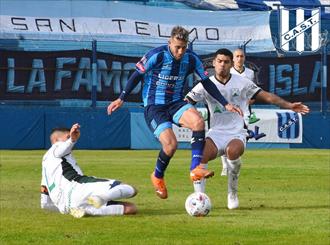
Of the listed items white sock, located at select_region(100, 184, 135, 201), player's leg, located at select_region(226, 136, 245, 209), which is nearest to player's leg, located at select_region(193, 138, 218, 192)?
player's leg, located at select_region(226, 136, 245, 209)

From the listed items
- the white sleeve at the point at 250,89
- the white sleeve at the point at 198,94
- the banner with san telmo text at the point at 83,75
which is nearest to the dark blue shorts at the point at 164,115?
the white sleeve at the point at 198,94

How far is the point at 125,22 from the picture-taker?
4294 centimetres

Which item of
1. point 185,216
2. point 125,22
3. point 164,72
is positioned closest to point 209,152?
point 164,72

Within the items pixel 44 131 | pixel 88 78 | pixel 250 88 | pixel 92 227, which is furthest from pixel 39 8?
pixel 92 227

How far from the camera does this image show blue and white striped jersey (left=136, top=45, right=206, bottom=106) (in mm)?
12367

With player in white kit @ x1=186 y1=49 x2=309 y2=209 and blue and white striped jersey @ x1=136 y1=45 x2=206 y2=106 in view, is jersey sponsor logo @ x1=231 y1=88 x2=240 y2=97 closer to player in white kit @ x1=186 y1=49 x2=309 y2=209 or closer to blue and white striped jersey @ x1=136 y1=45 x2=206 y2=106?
player in white kit @ x1=186 y1=49 x2=309 y2=209

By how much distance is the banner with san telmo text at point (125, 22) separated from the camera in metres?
40.8

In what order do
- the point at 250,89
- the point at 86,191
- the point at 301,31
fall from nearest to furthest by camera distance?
the point at 86,191 → the point at 250,89 → the point at 301,31

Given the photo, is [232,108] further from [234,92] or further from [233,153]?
[234,92]

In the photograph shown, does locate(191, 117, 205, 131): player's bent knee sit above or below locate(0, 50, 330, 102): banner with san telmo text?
above

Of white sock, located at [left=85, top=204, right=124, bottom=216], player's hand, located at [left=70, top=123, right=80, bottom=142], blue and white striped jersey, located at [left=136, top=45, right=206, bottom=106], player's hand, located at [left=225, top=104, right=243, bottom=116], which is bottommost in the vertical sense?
white sock, located at [left=85, top=204, right=124, bottom=216]

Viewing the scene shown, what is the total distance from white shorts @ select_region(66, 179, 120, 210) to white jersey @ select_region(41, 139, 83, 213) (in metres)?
0.09

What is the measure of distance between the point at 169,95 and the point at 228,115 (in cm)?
103

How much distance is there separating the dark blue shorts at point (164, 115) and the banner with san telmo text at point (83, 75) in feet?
68.2
